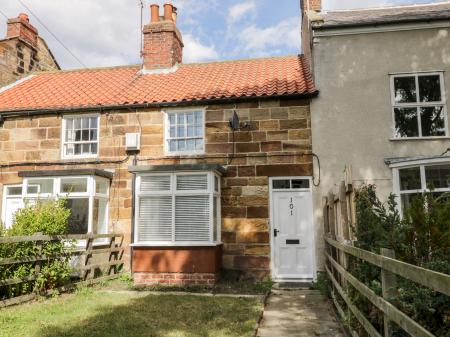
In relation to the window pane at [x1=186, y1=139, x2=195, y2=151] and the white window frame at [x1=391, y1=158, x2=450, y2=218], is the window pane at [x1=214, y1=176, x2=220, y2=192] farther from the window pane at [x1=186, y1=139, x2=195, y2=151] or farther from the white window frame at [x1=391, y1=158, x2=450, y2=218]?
the white window frame at [x1=391, y1=158, x2=450, y2=218]

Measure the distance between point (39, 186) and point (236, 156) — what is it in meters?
5.68

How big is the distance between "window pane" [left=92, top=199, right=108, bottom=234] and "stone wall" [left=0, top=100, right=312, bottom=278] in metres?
0.23

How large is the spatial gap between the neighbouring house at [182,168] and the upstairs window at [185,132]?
0.03 metres

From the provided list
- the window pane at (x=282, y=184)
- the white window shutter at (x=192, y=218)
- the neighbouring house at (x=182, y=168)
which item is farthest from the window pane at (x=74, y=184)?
the window pane at (x=282, y=184)

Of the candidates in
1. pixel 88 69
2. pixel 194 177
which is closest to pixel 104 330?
pixel 194 177

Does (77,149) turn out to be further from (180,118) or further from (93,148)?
(180,118)

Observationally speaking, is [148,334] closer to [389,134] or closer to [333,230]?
[333,230]

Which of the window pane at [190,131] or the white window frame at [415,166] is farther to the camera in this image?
the window pane at [190,131]

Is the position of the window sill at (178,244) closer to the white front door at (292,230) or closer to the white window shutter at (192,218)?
the white window shutter at (192,218)

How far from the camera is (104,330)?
5.79 m

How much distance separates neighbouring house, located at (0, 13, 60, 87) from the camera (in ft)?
49.0

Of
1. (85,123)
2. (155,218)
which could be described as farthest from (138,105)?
(155,218)

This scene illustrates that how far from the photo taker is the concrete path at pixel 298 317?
19.0 ft

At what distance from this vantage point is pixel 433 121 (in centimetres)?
1066
